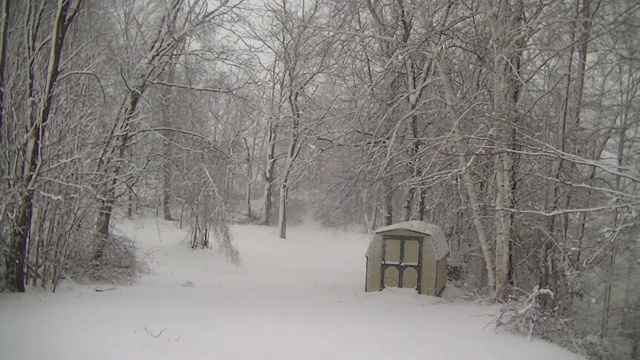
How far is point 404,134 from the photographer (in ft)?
35.8

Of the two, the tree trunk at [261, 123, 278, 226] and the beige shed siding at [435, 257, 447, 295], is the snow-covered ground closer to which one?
the beige shed siding at [435, 257, 447, 295]

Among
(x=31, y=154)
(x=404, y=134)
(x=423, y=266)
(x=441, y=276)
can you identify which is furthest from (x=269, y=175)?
(x=31, y=154)

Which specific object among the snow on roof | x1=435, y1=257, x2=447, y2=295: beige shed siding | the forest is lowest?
x1=435, y1=257, x2=447, y2=295: beige shed siding

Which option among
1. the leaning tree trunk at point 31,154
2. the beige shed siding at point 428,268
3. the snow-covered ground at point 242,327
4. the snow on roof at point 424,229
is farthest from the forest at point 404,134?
the beige shed siding at point 428,268

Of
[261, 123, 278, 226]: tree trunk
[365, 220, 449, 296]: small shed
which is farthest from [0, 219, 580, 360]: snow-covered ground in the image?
[261, 123, 278, 226]: tree trunk

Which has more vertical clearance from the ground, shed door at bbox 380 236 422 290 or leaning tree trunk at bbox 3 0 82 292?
leaning tree trunk at bbox 3 0 82 292

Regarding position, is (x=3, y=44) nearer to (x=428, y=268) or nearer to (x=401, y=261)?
(x=401, y=261)

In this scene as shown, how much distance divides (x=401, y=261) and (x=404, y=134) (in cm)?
286

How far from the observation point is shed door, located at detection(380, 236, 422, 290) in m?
10.6

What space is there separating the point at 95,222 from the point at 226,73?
16.1ft

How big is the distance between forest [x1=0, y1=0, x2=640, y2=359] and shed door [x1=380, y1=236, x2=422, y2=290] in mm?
1450

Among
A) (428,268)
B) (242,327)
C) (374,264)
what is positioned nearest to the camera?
(242,327)

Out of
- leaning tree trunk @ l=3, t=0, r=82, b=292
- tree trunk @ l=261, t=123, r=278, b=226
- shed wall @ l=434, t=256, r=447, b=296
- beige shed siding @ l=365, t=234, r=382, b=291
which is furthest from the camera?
tree trunk @ l=261, t=123, r=278, b=226

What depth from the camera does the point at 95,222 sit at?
9.22 m
